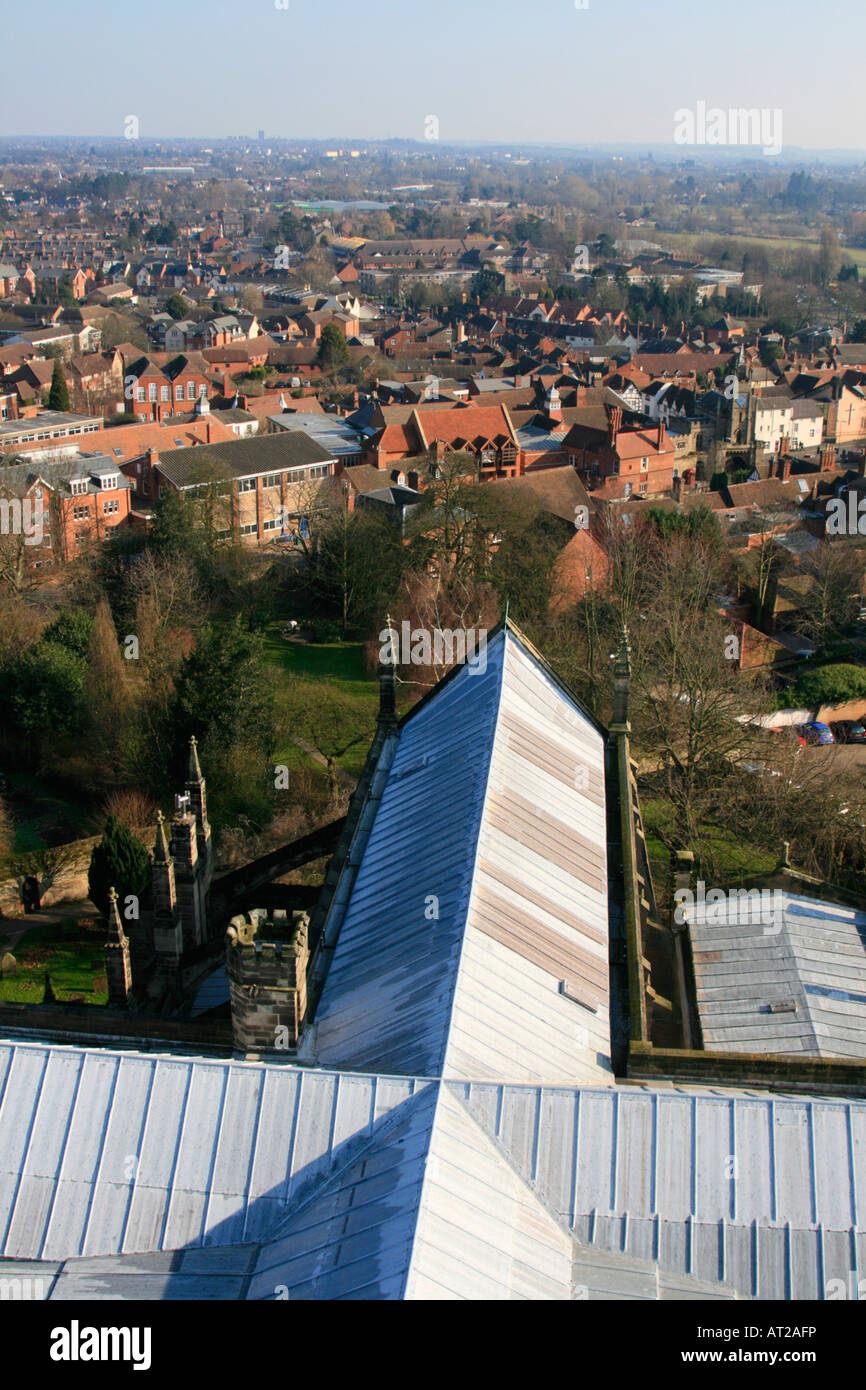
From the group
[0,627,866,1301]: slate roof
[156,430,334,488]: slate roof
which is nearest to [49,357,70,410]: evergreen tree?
[156,430,334,488]: slate roof

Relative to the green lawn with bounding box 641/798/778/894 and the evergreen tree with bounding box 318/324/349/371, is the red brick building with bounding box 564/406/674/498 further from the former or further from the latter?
the evergreen tree with bounding box 318/324/349/371

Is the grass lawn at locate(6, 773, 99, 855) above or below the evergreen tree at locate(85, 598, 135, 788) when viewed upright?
below

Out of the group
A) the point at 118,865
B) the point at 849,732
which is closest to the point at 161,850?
the point at 118,865

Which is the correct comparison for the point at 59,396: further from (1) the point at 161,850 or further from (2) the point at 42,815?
(1) the point at 161,850

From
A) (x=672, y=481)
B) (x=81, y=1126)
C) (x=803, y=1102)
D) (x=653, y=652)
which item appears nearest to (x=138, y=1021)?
(x=81, y=1126)

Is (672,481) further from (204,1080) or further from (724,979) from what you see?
(204,1080)

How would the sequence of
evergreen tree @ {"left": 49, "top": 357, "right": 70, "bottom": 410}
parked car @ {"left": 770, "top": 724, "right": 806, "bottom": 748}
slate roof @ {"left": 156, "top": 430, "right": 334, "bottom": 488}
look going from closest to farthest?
parked car @ {"left": 770, "top": 724, "right": 806, "bottom": 748} → slate roof @ {"left": 156, "top": 430, "right": 334, "bottom": 488} → evergreen tree @ {"left": 49, "top": 357, "right": 70, "bottom": 410}
